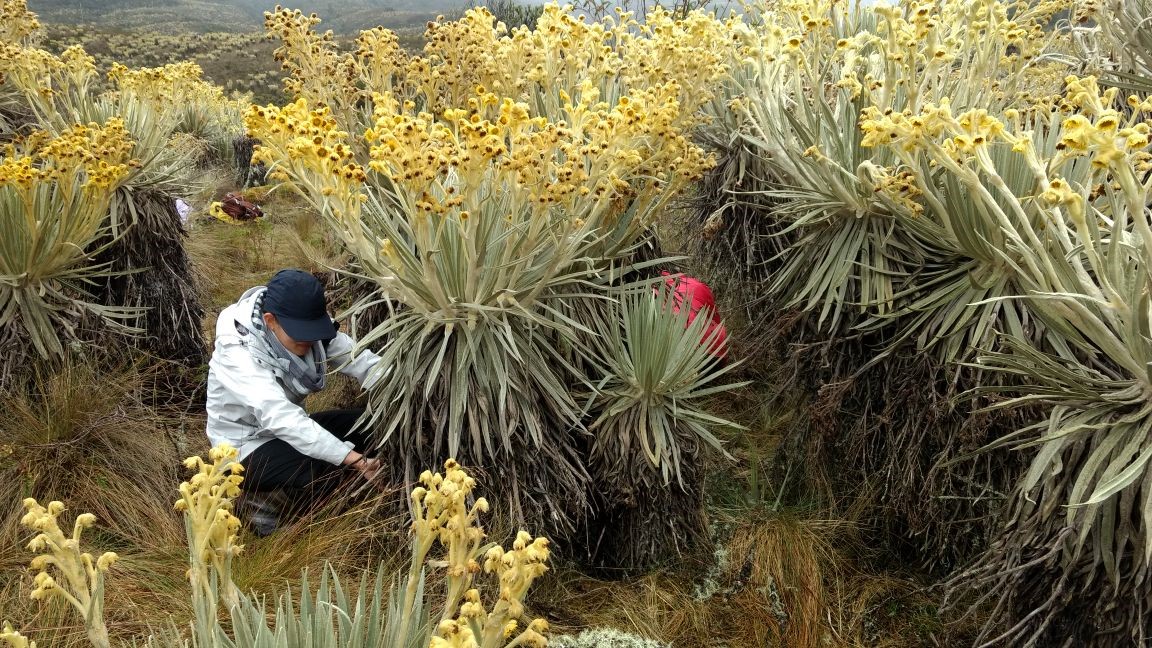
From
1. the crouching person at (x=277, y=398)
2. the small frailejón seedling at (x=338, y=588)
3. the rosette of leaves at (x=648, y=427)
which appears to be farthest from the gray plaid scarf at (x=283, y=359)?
the small frailejón seedling at (x=338, y=588)

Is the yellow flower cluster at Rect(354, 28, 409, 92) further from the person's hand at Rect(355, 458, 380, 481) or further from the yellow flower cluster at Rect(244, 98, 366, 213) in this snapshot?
the person's hand at Rect(355, 458, 380, 481)

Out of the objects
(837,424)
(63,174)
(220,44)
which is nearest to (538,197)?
(837,424)

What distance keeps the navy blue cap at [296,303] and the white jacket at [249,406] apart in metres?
0.15

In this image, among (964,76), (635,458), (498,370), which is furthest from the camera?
(964,76)

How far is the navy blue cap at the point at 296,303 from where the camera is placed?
301 cm

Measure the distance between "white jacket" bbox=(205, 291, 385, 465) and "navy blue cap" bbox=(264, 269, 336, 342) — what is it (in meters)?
0.15

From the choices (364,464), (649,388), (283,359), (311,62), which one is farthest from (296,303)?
(649,388)

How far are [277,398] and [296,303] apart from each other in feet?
1.31

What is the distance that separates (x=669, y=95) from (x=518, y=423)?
135 centimetres

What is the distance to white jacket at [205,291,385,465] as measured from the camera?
2967 mm

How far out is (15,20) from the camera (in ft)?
13.5

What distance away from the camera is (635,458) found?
2.69 m

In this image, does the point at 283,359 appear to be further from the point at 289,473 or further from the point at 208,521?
the point at 208,521

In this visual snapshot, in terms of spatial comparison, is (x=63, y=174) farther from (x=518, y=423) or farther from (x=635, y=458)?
(x=635, y=458)
